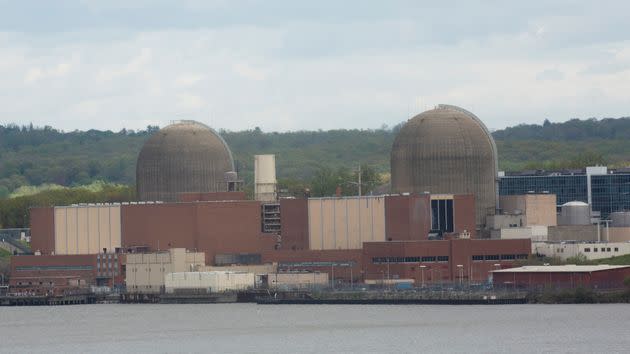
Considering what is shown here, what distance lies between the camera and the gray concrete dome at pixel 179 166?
140 metres

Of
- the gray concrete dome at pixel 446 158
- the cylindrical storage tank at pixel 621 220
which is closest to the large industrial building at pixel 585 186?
the cylindrical storage tank at pixel 621 220

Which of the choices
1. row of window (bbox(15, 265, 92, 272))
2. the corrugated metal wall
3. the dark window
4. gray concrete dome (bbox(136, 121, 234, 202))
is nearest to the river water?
row of window (bbox(15, 265, 92, 272))

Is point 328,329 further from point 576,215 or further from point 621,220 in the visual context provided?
point 621,220

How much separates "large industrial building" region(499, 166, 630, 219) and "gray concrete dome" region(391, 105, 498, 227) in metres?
24.9

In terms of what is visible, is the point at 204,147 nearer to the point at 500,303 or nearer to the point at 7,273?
the point at 7,273

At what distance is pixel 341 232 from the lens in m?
128

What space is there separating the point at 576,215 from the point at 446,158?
12.4 metres

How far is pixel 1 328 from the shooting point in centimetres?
10569

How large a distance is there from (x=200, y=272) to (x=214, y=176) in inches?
693

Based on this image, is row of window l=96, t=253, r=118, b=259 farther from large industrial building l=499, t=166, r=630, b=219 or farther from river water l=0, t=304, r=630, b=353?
large industrial building l=499, t=166, r=630, b=219

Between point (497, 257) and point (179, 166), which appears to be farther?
point (179, 166)

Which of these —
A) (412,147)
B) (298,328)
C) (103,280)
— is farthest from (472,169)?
(298,328)

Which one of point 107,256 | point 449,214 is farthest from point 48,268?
point 449,214

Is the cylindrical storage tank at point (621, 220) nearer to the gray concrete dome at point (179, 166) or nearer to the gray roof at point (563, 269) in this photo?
the gray roof at point (563, 269)
